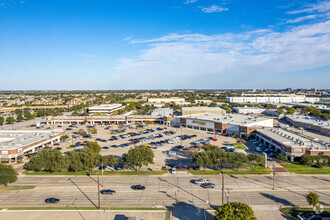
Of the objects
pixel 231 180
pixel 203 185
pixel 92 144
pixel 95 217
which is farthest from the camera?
pixel 92 144

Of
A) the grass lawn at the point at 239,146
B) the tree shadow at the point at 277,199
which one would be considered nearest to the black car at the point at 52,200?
the tree shadow at the point at 277,199

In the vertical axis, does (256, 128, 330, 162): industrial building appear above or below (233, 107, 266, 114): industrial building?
below

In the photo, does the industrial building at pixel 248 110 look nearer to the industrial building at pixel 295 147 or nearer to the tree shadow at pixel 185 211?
the industrial building at pixel 295 147

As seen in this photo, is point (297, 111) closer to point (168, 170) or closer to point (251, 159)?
point (251, 159)

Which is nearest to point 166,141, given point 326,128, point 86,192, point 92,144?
point 92,144

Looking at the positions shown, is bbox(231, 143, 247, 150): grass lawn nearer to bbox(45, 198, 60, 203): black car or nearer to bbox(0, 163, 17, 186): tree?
bbox(45, 198, 60, 203): black car

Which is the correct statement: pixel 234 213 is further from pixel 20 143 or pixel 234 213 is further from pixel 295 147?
pixel 20 143

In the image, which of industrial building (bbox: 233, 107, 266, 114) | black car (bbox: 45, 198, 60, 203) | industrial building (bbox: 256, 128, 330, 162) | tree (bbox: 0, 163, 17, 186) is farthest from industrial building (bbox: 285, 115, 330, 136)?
tree (bbox: 0, 163, 17, 186)
